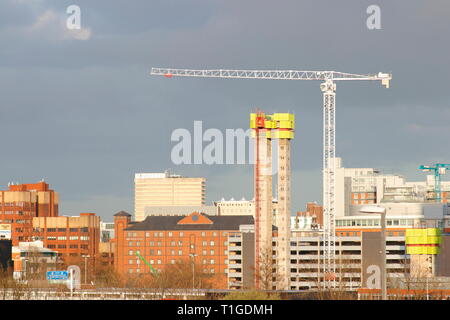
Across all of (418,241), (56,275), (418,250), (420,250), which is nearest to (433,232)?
(418,241)

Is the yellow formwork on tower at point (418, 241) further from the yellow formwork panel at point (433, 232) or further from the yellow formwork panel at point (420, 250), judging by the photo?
the yellow formwork panel at point (433, 232)

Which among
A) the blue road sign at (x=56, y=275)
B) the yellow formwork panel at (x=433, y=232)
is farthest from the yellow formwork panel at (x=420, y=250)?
the blue road sign at (x=56, y=275)

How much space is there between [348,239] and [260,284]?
27.0 m

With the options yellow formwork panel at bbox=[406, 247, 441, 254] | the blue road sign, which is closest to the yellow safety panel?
yellow formwork panel at bbox=[406, 247, 441, 254]

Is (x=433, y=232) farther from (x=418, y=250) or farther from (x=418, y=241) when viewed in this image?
(x=418, y=250)
